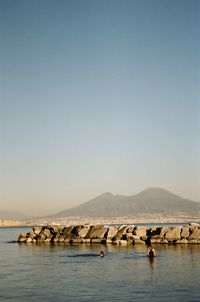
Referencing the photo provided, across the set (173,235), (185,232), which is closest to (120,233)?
(173,235)

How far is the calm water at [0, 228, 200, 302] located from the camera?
29203mm

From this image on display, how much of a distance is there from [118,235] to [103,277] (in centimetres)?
3756

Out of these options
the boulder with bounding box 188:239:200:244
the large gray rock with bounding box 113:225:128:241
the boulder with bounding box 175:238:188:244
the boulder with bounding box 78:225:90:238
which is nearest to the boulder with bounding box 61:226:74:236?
the boulder with bounding box 78:225:90:238

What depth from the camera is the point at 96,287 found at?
32.1m

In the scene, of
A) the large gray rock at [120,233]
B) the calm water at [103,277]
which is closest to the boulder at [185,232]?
the large gray rock at [120,233]

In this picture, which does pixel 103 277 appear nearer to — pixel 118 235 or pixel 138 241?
pixel 138 241

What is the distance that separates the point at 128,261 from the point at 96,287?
15.0 metres

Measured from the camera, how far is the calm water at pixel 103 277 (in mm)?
29203

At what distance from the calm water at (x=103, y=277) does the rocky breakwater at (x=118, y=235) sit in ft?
49.0

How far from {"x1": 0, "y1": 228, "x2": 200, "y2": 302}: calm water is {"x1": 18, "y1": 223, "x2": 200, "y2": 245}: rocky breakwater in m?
14.9

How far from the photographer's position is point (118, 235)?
73812 millimetres

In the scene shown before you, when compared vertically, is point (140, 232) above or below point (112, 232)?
below

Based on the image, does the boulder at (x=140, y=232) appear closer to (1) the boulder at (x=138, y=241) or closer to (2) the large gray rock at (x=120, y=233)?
(2) the large gray rock at (x=120, y=233)

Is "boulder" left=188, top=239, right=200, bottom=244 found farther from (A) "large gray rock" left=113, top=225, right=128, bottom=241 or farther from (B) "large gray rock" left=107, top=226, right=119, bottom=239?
(B) "large gray rock" left=107, top=226, right=119, bottom=239
